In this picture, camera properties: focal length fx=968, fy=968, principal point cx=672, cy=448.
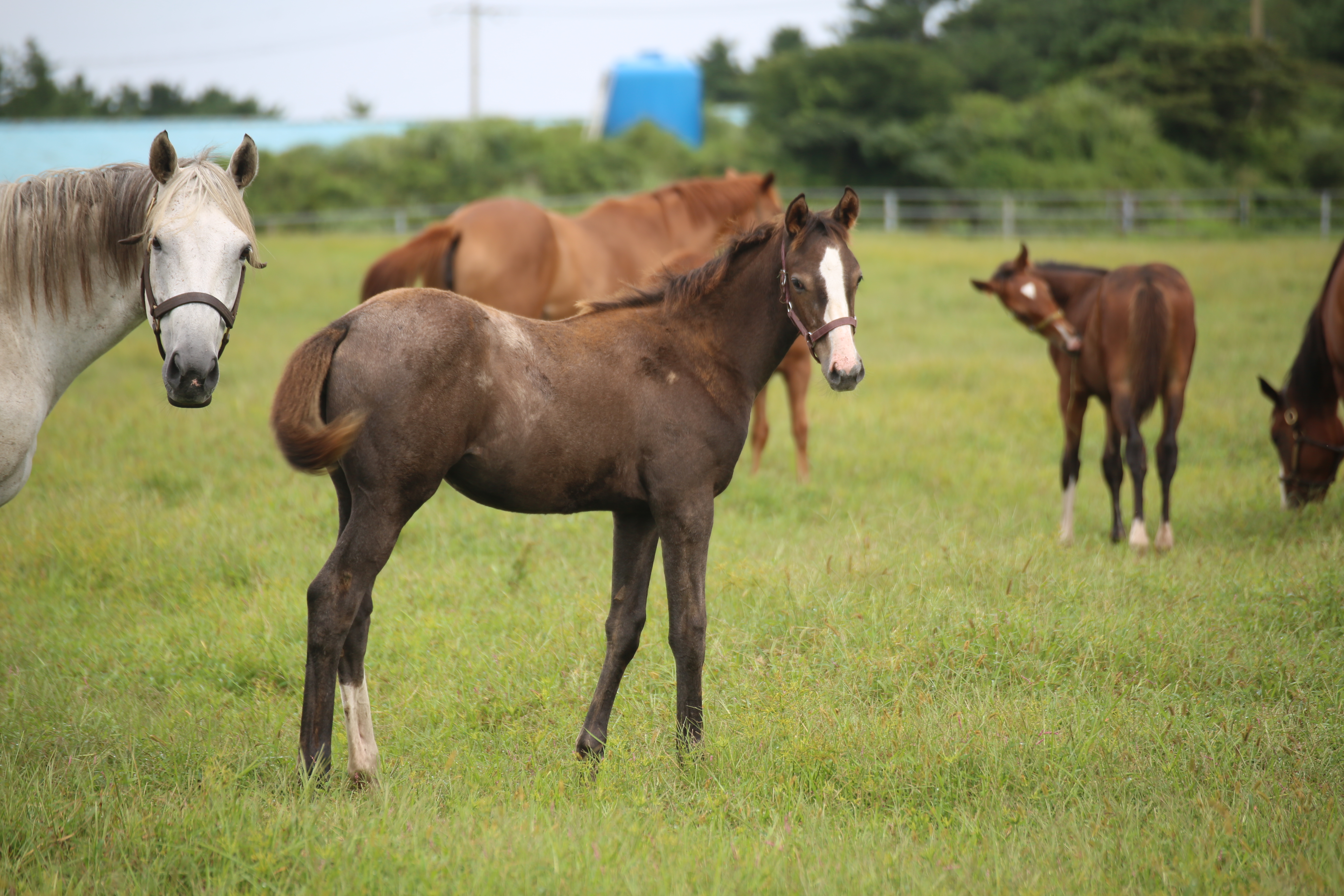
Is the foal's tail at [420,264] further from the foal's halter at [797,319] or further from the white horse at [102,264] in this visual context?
the foal's halter at [797,319]

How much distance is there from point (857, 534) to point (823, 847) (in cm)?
287

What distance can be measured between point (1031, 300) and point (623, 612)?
5012 mm

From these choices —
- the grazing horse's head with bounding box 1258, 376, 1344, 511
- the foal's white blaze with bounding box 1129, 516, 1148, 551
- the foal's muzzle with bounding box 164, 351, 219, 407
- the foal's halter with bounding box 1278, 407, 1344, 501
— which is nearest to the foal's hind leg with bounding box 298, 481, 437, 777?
the foal's muzzle with bounding box 164, 351, 219, 407

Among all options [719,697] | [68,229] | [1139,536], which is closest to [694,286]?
[719,697]

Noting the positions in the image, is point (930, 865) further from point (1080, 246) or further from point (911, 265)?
point (1080, 246)

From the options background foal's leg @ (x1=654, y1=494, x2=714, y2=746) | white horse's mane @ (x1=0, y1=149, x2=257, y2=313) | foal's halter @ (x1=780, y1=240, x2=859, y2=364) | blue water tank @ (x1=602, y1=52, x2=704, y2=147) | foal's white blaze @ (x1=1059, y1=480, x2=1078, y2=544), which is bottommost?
foal's white blaze @ (x1=1059, y1=480, x2=1078, y2=544)

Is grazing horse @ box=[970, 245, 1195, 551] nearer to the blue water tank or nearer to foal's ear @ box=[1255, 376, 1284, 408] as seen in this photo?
foal's ear @ box=[1255, 376, 1284, 408]

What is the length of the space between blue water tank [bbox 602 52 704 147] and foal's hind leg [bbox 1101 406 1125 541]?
3132cm

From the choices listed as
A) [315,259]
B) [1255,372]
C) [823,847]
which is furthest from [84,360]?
[315,259]

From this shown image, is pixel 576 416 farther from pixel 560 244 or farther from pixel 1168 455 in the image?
pixel 560 244

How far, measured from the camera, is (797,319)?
3588 mm

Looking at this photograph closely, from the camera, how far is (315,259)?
831 inches

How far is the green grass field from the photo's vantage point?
113 inches

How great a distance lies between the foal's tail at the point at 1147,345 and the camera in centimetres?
652
